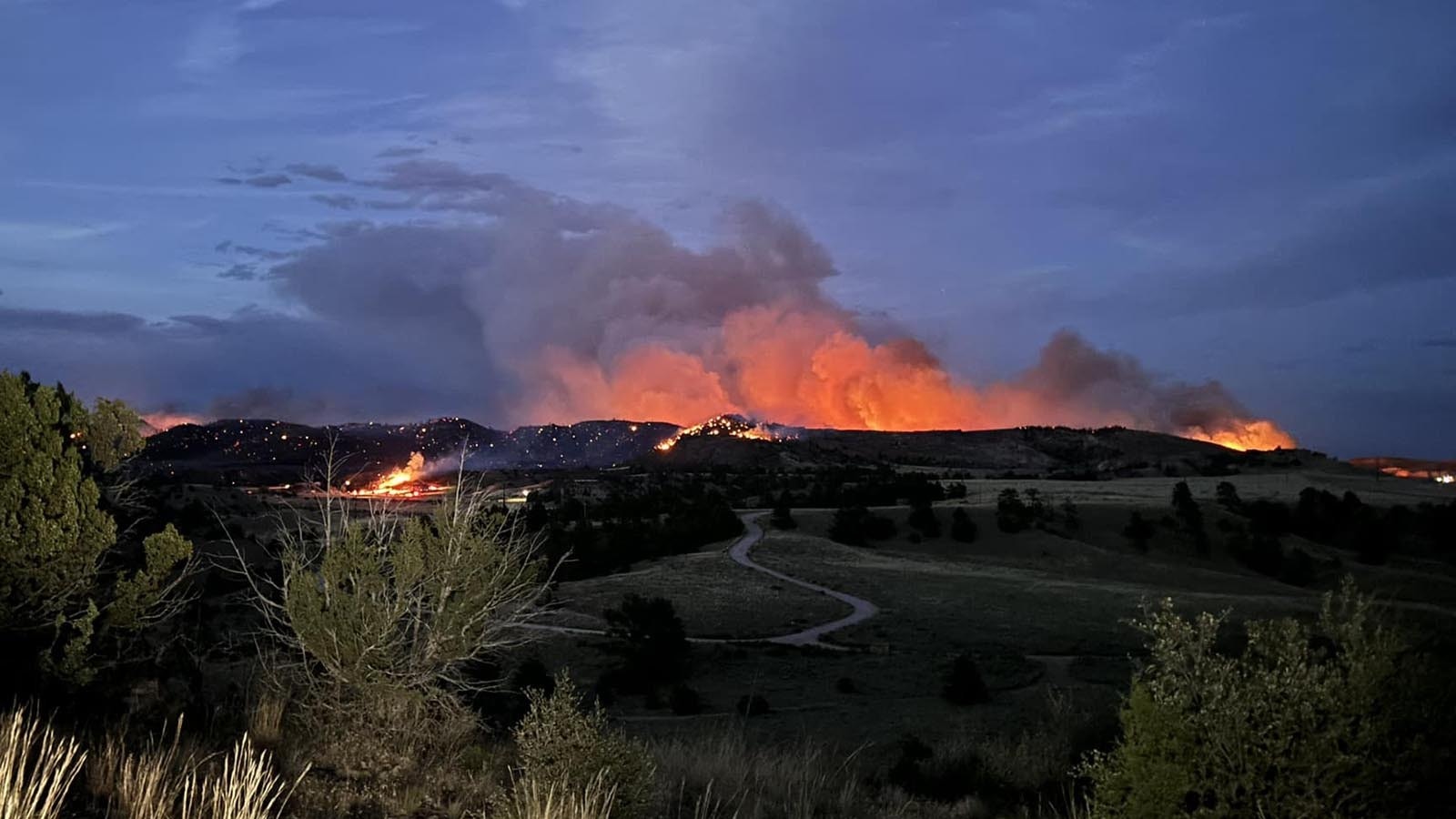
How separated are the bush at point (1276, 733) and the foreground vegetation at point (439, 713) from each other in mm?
16

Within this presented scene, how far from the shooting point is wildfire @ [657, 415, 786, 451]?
172m

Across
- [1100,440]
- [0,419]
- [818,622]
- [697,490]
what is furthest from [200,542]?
[1100,440]

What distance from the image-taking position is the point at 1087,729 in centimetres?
1498

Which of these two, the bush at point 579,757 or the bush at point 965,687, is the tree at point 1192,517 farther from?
the bush at point 579,757

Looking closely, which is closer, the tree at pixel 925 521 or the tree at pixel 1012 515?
the tree at pixel 1012 515

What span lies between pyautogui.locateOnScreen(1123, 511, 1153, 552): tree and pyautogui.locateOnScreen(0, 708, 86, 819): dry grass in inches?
2725

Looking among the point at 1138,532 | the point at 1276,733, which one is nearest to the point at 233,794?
the point at 1276,733

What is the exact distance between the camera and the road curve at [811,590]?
128ft

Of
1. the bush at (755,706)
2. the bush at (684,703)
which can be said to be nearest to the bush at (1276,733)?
the bush at (755,706)

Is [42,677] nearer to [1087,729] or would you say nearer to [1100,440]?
[1087,729]

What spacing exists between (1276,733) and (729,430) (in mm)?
170168

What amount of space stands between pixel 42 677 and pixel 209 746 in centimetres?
181

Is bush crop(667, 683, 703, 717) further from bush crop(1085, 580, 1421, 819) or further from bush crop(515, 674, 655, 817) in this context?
bush crop(1085, 580, 1421, 819)

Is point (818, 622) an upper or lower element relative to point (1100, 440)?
lower
